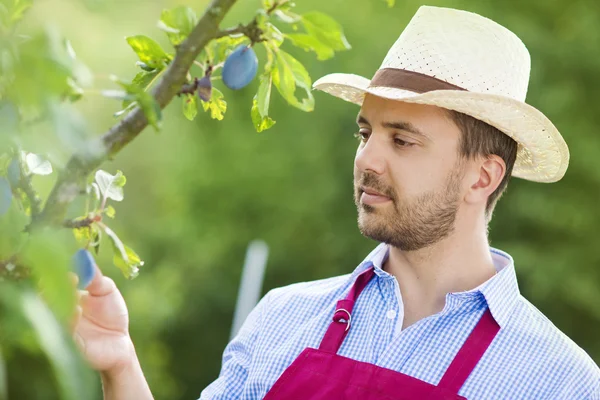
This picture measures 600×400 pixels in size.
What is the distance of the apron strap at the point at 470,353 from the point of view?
1.93 m

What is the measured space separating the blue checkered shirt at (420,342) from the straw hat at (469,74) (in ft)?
1.12

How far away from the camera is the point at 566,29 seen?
1020cm

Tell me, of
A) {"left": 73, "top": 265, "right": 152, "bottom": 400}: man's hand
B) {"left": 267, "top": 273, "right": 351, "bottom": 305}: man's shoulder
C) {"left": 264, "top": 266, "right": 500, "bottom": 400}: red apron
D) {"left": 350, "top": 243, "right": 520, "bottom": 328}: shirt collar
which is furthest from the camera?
{"left": 267, "top": 273, "right": 351, "bottom": 305}: man's shoulder

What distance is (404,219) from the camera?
211cm

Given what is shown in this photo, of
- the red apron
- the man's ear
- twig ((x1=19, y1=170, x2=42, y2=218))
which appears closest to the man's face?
the man's ear

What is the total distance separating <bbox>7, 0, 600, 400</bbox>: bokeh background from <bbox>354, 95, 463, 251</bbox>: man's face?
23.2 feet

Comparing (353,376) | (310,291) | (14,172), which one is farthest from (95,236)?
(310,291)

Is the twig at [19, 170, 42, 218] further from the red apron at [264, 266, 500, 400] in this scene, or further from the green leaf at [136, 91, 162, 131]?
the red apron at [264, 266, 500, 400]

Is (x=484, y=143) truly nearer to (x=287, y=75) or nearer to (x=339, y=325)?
(x=339, y=325)

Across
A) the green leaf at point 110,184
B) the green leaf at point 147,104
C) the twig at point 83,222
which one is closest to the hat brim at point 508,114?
the green leaf at point 110,184

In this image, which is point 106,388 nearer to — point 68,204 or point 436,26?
point 68,204

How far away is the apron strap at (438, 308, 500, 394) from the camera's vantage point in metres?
1.93

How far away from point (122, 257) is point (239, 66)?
0.30 metres

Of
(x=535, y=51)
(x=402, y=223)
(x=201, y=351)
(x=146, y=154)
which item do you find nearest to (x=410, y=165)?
(x=402, y=223)
